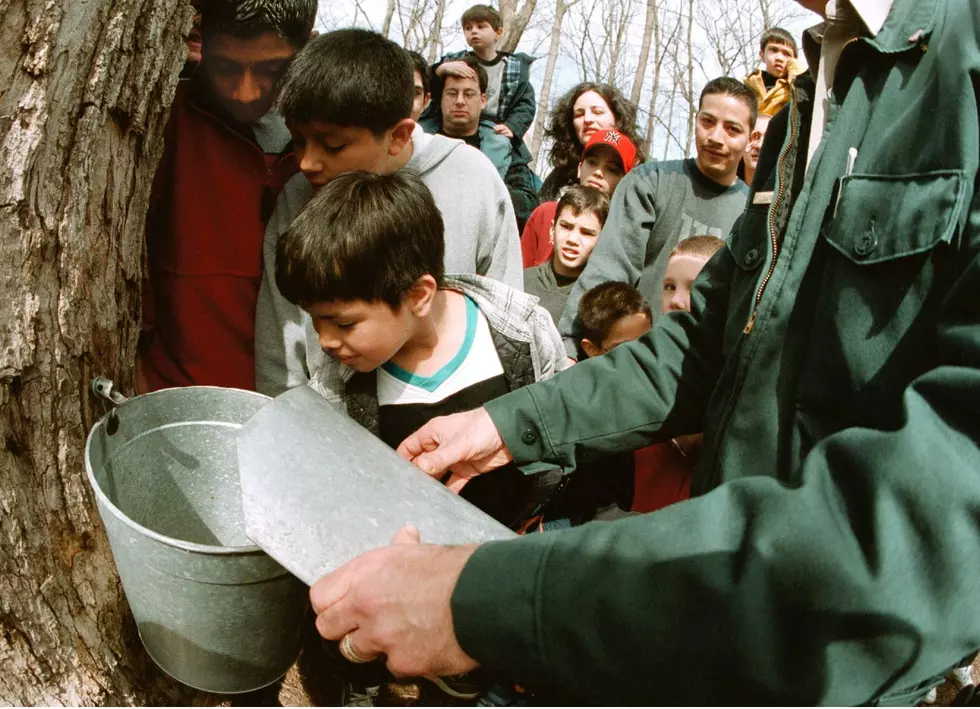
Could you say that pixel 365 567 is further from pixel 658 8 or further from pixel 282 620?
pixel 658 8

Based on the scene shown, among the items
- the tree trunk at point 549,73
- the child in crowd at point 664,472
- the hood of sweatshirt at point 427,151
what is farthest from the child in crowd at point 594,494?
the tree trunk at point 549,73

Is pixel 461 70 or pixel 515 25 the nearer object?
pixel 461 70

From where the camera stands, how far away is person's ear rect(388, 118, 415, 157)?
221cm

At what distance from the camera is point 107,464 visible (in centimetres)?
147

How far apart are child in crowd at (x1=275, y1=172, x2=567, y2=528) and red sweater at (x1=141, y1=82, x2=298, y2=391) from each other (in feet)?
0.74

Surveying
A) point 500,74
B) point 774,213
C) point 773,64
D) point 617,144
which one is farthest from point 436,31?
point 774,213

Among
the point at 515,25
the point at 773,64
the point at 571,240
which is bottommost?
the point at 571,240

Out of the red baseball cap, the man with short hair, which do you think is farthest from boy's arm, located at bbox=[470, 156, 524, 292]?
the red baseball cap

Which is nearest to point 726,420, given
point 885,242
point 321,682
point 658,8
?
point 885,242

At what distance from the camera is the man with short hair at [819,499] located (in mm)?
794

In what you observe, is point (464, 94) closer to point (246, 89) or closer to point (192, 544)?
point (246, 89)

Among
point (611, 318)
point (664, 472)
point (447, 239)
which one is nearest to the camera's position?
point (447, 239)

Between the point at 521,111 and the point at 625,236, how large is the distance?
3646 mm

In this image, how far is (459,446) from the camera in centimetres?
156
